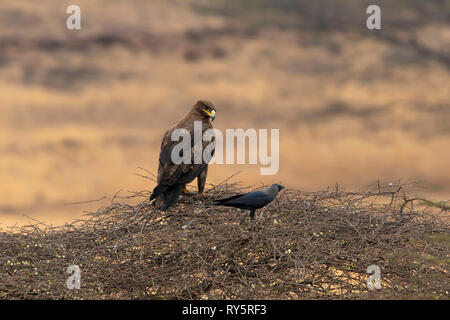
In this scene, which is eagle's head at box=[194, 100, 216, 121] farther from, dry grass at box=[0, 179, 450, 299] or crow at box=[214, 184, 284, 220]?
crow at box=[214, 184, 284, 220]

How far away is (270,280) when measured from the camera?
7.39 m

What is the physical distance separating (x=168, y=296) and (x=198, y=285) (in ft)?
1.46

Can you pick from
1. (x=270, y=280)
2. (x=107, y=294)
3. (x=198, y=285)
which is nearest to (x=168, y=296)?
(x=198, y=285)

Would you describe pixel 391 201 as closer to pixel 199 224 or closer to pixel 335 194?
pixel 335 194

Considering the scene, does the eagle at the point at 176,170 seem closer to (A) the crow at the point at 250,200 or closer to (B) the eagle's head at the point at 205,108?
(B) the eagle's head at the point at 205,108

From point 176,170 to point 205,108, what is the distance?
58.1 inches

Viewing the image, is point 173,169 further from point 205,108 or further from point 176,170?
point 205,108

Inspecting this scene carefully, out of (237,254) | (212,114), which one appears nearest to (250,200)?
(237,254)

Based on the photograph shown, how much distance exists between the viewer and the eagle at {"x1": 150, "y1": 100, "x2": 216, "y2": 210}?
8.38 meters

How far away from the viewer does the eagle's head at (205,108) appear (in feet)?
30.5

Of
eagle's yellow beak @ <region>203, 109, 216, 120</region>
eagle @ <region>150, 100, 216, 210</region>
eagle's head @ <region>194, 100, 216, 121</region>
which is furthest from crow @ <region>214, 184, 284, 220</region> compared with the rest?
eagle's head @ <region>194, 100, 216, 121</region>

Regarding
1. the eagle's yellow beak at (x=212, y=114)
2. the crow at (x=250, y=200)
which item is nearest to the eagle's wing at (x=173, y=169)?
the eagle's yellow beak at (x=212, y=114)

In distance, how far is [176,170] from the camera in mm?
8445
